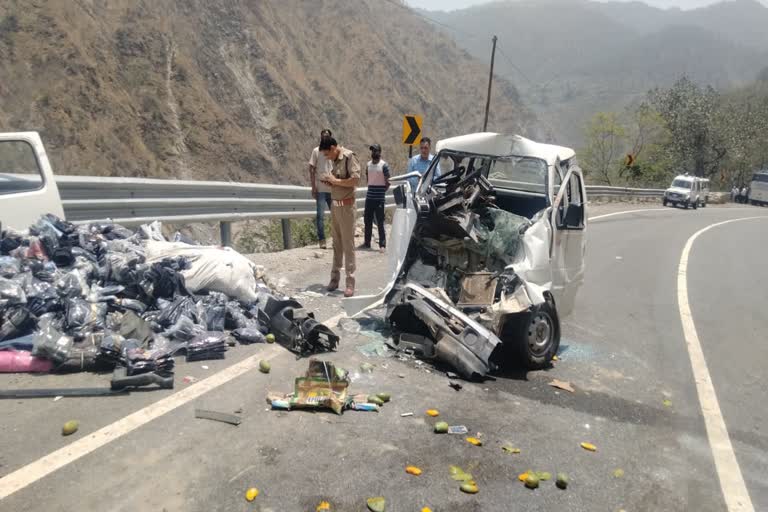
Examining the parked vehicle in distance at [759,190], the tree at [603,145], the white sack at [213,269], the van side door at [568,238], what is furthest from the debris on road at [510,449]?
the parked vehicle in distance at [759,190]

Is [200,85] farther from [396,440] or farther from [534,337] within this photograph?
[396,440]

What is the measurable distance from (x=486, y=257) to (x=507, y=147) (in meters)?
1.24

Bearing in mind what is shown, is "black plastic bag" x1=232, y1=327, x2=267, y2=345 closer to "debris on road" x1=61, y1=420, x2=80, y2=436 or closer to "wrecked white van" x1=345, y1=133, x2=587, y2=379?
"wrecked white van" x1=345, y1=133, x2=587, y2=379

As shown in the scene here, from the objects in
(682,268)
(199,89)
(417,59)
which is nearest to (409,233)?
(682,268)

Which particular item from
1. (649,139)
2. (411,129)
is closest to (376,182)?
(411,129)

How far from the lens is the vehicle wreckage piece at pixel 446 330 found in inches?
199

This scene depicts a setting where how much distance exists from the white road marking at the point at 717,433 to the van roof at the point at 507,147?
244 cm

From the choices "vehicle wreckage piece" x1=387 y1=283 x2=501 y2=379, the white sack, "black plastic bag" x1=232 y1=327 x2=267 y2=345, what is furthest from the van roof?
"black plastic bag" x1=232 y1=327 x2=267 y2=345

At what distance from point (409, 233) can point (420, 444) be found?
2.66 m

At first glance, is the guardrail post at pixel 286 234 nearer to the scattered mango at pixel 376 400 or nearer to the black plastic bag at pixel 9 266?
the black plastic bag at pixel 9 266

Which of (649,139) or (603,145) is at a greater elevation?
(649,139)

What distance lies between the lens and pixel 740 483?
149 inches

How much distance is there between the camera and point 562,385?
518 cm

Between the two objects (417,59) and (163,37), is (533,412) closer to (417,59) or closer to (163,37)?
(163,37)
